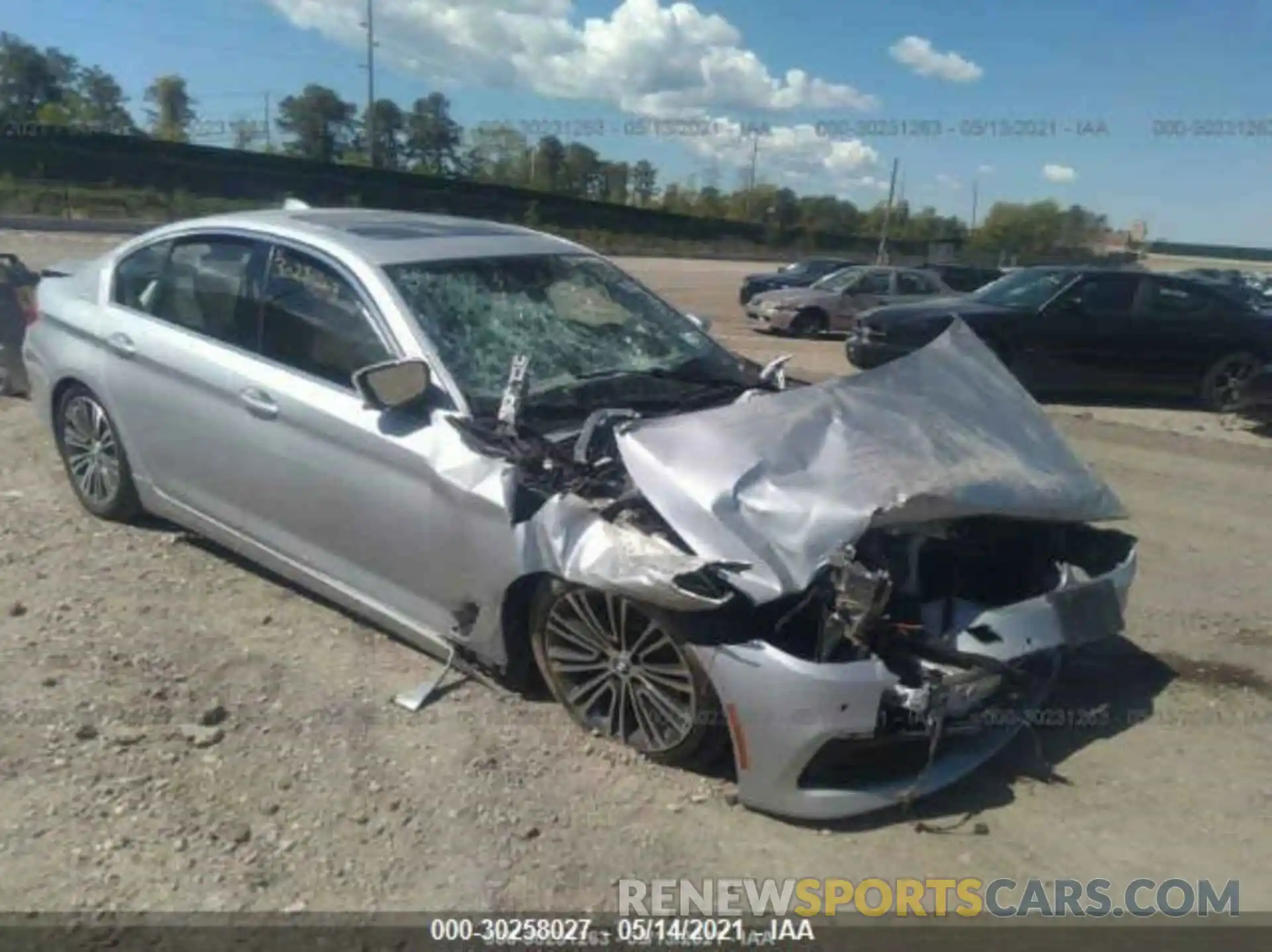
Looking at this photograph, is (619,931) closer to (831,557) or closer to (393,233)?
(831,557)

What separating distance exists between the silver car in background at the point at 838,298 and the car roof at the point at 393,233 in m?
14.0

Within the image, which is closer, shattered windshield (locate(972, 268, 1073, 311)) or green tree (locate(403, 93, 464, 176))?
shattered windshield (locate(972, 268, 1073, 311))

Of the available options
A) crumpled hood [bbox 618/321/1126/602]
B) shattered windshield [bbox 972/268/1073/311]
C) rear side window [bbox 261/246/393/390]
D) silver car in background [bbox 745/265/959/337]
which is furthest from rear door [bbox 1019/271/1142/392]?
rear side window [bbox 261/246/393/390]

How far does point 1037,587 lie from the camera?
3510 mm

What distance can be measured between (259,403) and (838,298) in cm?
1571

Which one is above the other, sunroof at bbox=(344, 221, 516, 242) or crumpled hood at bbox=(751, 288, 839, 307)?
sunroof at bbox=(344, 221, 516, 242)

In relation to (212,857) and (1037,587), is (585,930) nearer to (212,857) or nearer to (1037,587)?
(212,857)

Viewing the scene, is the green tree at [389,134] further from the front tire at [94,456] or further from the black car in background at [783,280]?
the front tire at [94,456]

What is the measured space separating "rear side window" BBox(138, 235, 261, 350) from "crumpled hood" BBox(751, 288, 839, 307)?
14.8m

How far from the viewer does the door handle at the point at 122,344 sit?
179 inches

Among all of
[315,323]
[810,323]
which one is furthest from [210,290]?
[810,323]

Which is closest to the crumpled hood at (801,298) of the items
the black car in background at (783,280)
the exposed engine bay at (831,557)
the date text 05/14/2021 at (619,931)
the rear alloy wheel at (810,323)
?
the rear alloy wheel at (810,323)

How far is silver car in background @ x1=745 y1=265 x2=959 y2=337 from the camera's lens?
18.4m

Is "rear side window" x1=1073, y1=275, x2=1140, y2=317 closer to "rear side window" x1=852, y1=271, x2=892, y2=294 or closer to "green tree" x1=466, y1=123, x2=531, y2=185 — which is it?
"rear side window" x1=852, y1=271, x2=892, y2=294
